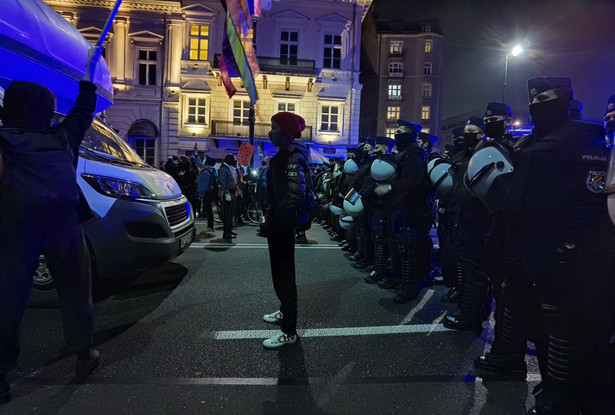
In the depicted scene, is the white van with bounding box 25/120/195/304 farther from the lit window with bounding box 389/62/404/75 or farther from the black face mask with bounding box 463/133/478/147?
the lit window with bounding box 389/62/404/75

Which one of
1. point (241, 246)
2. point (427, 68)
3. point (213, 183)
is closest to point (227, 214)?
point (241, 246)

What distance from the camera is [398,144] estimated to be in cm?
496

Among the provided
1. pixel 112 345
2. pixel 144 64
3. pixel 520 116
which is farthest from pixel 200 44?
pixel 112 345

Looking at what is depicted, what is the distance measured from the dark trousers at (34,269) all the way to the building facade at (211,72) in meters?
24.3

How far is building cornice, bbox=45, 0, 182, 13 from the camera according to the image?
2662cm

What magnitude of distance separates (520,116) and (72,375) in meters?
20.1

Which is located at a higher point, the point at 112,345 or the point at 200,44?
the point at 200,44

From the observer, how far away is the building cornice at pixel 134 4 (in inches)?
1048

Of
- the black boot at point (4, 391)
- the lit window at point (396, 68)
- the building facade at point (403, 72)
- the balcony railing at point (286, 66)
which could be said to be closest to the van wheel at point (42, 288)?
the black boot at point (4, 391)

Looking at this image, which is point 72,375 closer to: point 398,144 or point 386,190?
point 386,190

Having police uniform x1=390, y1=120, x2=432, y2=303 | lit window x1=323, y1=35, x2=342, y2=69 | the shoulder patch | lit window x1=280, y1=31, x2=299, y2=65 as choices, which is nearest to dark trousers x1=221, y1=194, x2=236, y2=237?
police uniform x1=390, y1=120, x2=432, y2=303

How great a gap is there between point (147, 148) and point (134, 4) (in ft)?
31.9

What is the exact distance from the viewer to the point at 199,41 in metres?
27.8

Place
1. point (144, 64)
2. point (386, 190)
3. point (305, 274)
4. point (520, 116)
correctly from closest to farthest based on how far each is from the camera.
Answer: point (386, 190), point (305, 274), point (520, 116), point (144, 64)
